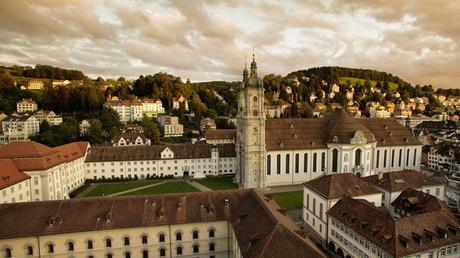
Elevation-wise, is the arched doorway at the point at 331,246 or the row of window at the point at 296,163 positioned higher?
the row of window at the point at 296,163

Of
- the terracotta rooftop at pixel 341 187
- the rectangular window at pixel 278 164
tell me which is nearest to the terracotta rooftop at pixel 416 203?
the terracotta rooftop at pixel 341 187

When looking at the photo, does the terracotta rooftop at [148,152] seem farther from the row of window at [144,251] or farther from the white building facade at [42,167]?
the row of window at [144,251]

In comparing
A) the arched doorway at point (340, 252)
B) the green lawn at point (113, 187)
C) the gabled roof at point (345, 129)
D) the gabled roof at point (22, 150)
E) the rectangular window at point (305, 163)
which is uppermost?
the gabled roof at point (345, 129)

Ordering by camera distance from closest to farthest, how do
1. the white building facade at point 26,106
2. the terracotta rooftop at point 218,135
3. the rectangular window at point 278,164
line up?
1. the rectangular window at point 278,164
2. the terracotta rooftop at point 218,135
3. the white building facade at point 26,106

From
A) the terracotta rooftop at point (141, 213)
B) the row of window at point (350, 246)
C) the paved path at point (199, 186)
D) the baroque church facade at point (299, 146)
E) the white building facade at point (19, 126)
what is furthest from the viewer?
the white building facade at point (19, 126)

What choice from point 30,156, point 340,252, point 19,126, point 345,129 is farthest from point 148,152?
point 19,126

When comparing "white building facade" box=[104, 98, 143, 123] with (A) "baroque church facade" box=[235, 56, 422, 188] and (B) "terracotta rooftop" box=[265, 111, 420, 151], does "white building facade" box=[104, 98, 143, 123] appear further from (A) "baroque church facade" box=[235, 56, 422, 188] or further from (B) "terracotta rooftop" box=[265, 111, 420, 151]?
(B) "terracotta rooftop" box=[265, 111, 420, 151]

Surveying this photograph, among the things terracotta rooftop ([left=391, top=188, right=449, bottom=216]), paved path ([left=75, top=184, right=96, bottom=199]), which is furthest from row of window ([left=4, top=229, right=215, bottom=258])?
paved path ([left=75, top=184, right=96, bottom=199])

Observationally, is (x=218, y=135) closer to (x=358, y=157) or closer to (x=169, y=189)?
(x=169, y=189)
